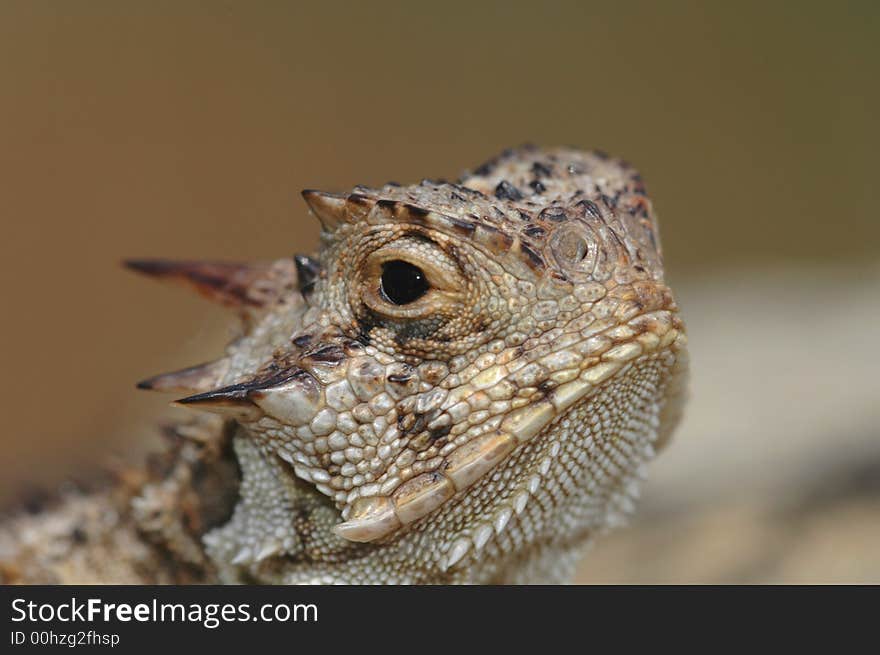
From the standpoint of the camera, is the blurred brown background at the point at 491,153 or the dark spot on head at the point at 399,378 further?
the blurred brown background at the point at 491,153

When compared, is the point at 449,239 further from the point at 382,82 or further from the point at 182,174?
the point at 382,82

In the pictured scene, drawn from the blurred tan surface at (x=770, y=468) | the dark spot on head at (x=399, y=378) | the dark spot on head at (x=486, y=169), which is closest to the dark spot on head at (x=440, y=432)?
the dark spot on head at (x=399, y=378)

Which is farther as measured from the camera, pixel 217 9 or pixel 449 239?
pixel 217 9

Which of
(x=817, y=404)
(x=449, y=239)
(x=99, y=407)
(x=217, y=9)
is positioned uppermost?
(x=217, y=9)

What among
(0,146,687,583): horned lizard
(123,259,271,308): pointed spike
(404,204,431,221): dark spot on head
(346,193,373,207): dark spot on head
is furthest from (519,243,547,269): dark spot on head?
(123,259,271,308): pointed spike

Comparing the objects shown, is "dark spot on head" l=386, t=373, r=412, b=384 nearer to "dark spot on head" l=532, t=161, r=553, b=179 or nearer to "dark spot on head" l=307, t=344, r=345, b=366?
"dark spot on head" l=307, t=344, r=345, b=366

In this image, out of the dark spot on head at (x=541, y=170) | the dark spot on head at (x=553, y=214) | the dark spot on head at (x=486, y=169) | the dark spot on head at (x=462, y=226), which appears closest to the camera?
the dark spot on head at (x=462, y=226)

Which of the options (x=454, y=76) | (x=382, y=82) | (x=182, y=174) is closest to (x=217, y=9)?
(x=182, y=174)

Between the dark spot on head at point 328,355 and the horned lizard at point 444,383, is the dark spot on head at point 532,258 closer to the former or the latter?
the horned lizard at point 444,383
